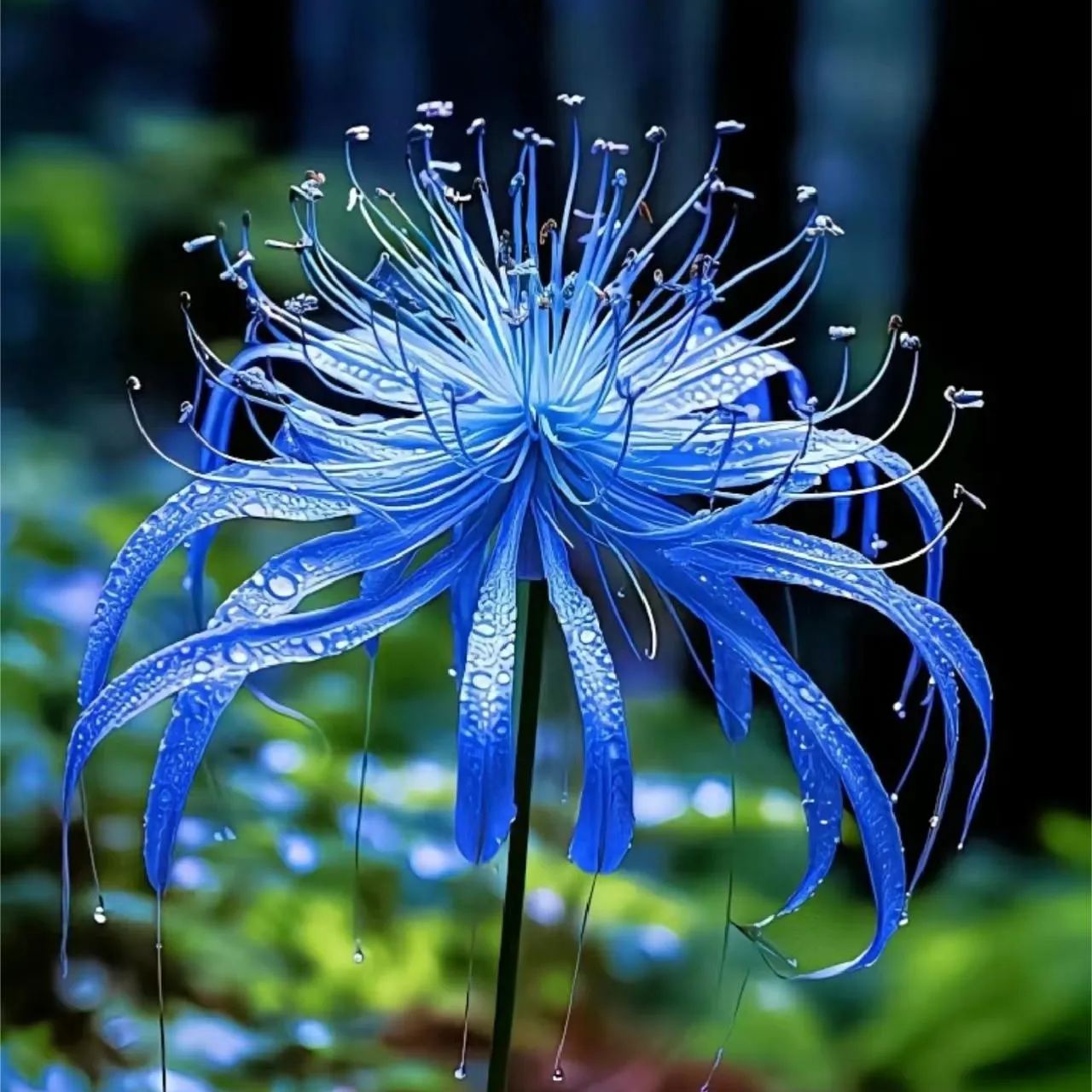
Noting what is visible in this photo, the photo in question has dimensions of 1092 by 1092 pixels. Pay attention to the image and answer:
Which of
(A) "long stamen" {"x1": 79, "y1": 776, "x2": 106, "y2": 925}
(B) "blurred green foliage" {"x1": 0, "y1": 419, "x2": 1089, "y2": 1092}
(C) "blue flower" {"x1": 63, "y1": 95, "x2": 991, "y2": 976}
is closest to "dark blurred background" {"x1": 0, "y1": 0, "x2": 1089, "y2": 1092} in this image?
(B) "blurred green foliage" {"x1": 0, "y1": 419, "x2": 1089, "y2": 1092}

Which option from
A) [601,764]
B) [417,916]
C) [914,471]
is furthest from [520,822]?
[417,916]

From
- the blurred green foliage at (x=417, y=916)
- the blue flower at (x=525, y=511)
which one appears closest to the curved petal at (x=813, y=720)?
the blue flower at (x=525, y=511)

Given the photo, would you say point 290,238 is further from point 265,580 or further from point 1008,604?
point 265,580

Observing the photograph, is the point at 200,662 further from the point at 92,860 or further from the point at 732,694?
the point at 732,694

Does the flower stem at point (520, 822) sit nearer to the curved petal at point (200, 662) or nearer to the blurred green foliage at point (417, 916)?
the curved petal at point (200, 662)

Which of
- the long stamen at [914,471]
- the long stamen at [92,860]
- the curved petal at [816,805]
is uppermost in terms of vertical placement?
the long stamen at [914,471]

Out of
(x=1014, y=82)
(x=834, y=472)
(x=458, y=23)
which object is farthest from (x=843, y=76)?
(x=834, y=472)

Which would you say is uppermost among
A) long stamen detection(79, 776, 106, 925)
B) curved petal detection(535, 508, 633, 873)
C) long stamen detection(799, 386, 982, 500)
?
long stamen detection(799, 386, 982, 500)

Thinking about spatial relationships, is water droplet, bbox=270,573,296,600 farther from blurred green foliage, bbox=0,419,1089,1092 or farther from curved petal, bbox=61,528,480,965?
blurred green foliage, bbox=0,419,1089,1092
